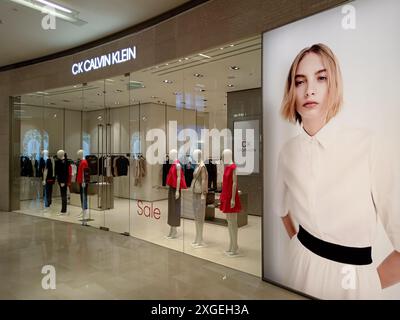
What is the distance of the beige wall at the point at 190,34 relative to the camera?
349 cm

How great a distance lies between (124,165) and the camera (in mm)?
6355

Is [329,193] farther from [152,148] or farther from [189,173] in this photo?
[152,148]

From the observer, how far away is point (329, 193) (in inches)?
121

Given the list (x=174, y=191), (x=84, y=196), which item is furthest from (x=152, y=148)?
(x=84, y=196)

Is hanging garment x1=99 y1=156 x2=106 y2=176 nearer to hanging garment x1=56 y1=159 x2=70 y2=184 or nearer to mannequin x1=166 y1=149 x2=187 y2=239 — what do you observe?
hanging garment x1=56 y1=159 x2=70 y2=184

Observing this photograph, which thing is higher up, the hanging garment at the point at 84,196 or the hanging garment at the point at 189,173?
the hanging garment at the point at 189,173

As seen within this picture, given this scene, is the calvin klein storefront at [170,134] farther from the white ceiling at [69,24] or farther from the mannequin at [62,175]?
the white ceiling at [69,24]

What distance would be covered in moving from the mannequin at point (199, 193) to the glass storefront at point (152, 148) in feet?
0.08

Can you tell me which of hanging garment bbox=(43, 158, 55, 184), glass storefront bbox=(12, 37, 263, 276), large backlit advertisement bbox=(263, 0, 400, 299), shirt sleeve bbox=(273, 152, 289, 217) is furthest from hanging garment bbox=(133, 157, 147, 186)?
hanging garment bbox=(43, 158, 55, 184)

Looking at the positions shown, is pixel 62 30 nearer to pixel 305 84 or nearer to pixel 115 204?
pixel 115 204

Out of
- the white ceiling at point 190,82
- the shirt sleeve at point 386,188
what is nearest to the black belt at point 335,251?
the shirt sleeve at point 386,188

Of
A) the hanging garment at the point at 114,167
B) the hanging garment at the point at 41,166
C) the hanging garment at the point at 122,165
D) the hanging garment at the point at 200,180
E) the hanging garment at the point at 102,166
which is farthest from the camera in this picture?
the hanging garment at the point at 41,166
